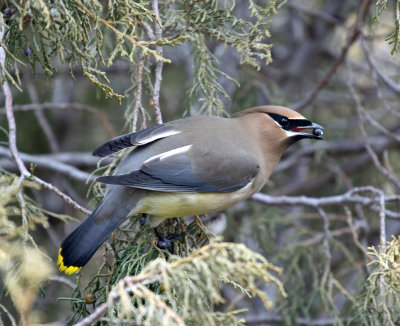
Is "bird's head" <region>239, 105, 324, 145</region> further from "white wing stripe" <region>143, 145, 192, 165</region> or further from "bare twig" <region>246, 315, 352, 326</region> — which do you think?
"bare twig" <region>246, 315, 352, 326</region>

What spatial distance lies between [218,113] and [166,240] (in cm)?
102

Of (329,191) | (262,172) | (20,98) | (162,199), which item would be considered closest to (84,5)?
(162,199)

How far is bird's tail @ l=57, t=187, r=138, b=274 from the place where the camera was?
118 inches

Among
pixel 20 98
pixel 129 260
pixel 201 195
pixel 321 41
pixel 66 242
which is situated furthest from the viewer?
pixel 321 41

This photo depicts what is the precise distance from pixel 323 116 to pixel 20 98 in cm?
331

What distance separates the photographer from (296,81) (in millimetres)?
6266

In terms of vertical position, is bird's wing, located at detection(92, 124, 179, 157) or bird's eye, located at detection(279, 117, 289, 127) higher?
bird's eye, located at detection(279, 117, 289, 127)

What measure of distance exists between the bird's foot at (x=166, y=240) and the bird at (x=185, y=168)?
0.03 meters

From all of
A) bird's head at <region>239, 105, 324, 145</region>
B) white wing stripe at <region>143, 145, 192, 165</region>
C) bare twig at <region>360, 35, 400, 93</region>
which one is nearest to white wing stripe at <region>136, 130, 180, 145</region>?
white wing stripe at <region>143, 145, 192, 165</region>

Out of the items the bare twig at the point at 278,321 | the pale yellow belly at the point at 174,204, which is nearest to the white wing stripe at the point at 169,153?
the pale yellow belly at the point at 174,204

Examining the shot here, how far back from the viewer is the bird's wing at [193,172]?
3.22m

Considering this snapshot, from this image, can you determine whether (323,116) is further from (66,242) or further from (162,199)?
(66,242)

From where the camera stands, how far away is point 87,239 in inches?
118

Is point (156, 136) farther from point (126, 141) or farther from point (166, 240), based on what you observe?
point (166, 240)
